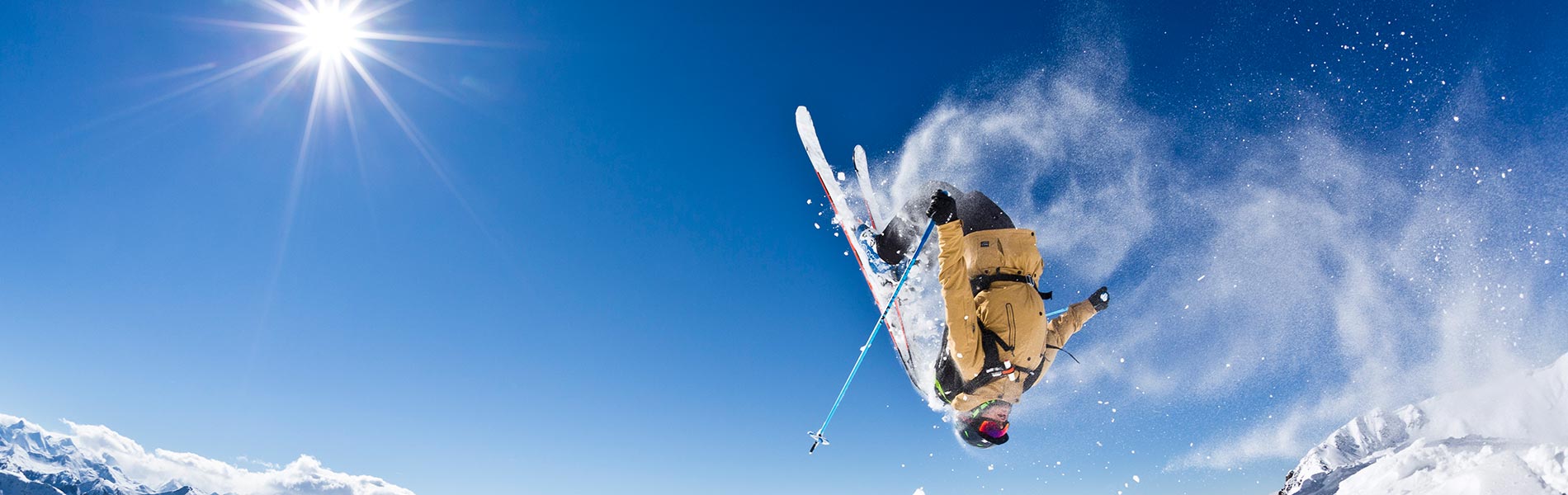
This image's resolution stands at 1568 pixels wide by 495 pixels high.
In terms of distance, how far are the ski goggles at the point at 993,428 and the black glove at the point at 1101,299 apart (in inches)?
77.4

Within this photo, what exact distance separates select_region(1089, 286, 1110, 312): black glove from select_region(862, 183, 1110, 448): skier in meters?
1.17

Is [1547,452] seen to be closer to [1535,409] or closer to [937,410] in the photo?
[1535,409]

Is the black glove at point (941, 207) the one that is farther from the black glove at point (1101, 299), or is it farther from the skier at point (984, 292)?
the black glove at point (1101, 299)

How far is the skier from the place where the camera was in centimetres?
690

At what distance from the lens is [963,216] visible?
727 cm

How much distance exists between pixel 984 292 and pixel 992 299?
0.17 m

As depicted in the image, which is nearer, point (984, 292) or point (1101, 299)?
point (984, 292)

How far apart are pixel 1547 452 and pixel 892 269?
23064 centimetres

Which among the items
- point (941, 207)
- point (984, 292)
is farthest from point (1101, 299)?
point (941, 207)

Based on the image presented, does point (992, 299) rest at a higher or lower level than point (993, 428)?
higher

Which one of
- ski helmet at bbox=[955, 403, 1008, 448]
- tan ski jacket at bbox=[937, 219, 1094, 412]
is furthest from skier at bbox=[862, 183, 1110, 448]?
ski helmet at bbox=[955, 403, 1008, 448]

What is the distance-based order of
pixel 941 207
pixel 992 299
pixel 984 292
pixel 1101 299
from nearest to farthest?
pixel 941 207, pixel 992 299, pixel 984 292, pixel 1101 299

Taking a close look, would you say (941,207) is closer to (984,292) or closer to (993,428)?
(984,292)

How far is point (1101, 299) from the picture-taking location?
831 centimetres
